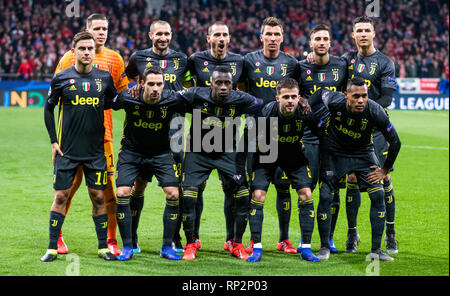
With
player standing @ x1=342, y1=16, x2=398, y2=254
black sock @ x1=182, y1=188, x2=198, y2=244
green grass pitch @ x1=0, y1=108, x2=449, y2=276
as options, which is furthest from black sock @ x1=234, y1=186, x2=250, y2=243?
player standing @ x1=342, y1=16, x2=398, y2=254

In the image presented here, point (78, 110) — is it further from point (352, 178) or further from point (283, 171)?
point (352, 178)

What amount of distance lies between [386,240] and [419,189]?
14.3 ft

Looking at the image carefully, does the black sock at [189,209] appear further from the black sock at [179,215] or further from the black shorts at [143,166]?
the black sock at [179,215]

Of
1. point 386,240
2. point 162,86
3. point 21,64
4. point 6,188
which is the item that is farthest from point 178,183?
point 21,64

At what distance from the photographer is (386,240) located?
756cm

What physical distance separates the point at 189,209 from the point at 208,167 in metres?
0.46

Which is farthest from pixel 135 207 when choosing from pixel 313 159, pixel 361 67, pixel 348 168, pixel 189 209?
pixel 361 67

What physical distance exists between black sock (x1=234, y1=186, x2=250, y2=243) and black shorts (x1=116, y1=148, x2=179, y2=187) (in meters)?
0.65

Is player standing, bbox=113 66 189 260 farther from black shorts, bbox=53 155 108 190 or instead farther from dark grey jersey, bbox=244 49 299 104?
dark grey jersey, bbox=244 49 299 104

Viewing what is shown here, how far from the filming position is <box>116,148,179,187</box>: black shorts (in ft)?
22.2

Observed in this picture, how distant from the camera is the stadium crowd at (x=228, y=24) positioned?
29.3 meters

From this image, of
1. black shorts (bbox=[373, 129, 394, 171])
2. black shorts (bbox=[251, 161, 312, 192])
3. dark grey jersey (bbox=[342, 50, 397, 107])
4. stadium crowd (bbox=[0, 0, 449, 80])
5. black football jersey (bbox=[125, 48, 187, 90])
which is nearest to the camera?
black shorts (bbox=[251, 161, 312, 192])

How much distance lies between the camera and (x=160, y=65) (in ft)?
24.0
